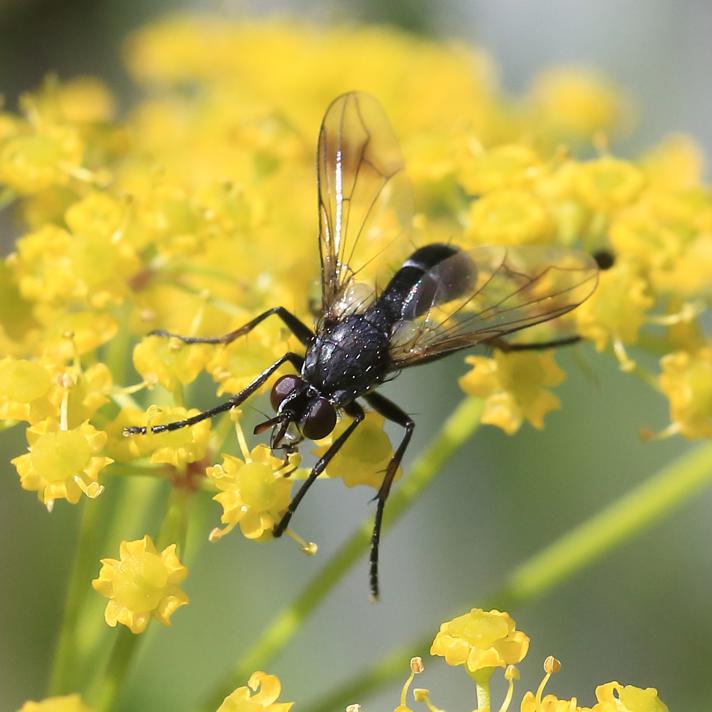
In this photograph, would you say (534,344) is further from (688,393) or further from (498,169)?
(498,169)

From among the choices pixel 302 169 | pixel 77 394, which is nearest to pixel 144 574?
pixel 77 394

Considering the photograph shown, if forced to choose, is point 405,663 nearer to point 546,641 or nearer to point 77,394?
point 77,394

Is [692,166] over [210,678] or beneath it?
over

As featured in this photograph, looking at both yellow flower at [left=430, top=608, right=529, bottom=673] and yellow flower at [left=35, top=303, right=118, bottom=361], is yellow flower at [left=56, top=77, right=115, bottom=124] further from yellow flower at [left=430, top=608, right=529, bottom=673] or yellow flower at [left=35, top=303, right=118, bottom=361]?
yellow flower at [left=430, top=608, right=529, bottom=673]

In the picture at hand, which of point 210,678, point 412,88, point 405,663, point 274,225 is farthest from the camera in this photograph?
point 412,88

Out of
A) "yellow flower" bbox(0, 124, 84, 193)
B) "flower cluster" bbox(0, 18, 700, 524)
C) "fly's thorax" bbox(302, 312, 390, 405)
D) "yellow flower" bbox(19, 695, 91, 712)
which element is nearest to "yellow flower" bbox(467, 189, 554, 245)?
"flower cluster" bbox(0, 18, 700, 524)

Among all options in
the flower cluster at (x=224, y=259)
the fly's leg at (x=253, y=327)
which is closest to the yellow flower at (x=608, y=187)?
the flower cluster at (x=224, y=259)

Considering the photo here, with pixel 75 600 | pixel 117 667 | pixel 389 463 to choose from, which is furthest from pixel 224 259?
pixel 117 667
